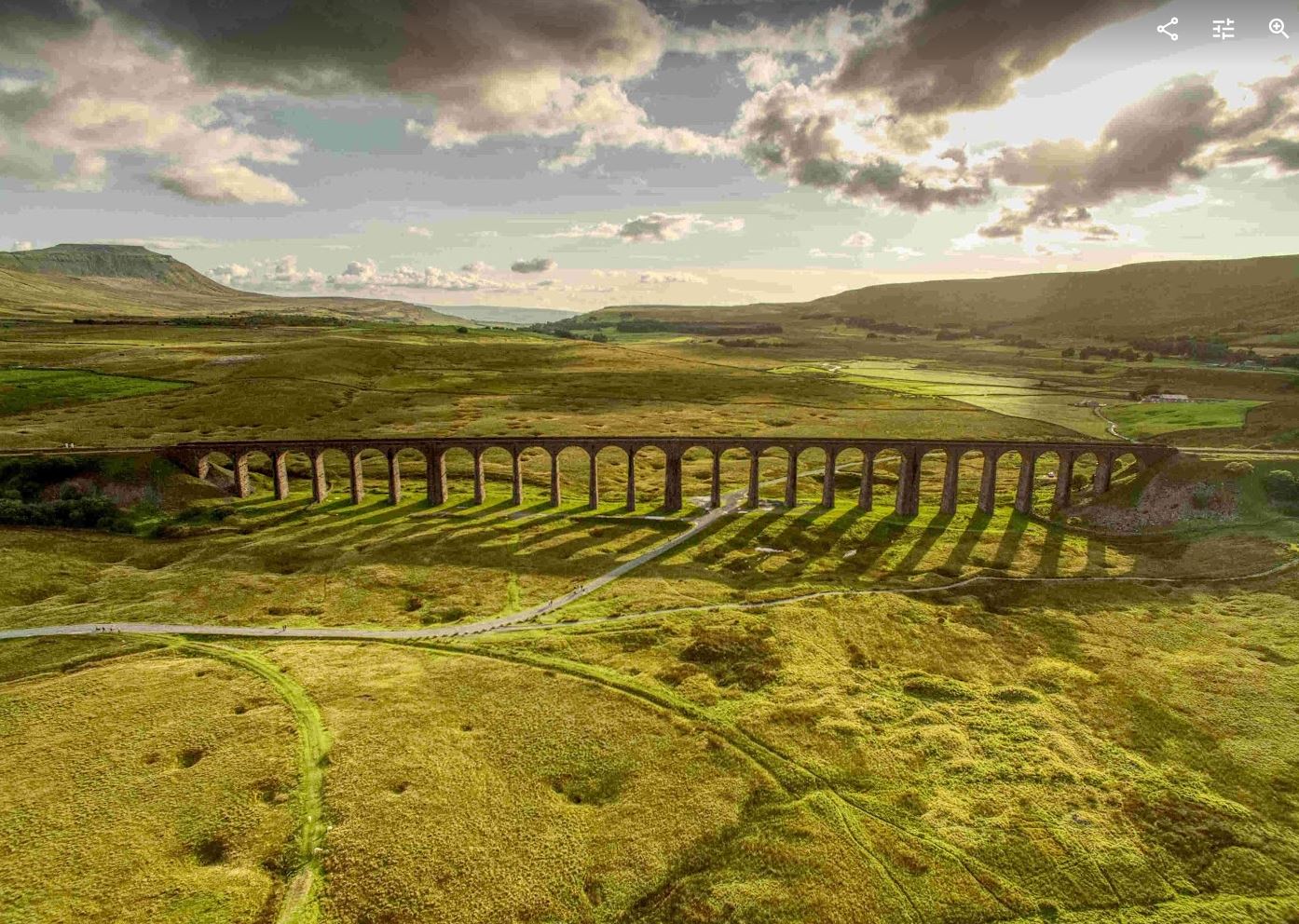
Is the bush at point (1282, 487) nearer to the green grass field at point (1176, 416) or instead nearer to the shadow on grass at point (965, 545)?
the shadow on grass at point (965, 545)

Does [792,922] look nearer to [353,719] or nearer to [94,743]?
[353,719]

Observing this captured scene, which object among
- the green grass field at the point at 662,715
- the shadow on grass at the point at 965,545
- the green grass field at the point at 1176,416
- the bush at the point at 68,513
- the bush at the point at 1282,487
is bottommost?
the green grass field at the point at 662,715

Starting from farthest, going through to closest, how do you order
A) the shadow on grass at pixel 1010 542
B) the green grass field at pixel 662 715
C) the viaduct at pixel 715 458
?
the viaduct at pixel 715 458 → the shadow on grass at pixel 1010 542 → the green grass field at pixel 662 715

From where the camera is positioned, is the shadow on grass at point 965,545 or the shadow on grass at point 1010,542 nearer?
the shadow on grass at point 965,545

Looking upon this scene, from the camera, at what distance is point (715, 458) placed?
3469 inches

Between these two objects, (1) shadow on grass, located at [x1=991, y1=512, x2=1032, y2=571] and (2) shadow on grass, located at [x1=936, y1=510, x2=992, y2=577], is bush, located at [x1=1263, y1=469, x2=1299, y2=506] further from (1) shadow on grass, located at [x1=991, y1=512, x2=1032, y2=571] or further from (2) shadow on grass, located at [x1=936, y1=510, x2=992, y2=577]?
(2) shadow on grass, located at [x1=936, y1=510, x2=992, y2=577]

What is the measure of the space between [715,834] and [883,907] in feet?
26.3

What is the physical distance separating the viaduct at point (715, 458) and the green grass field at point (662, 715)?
126 inches

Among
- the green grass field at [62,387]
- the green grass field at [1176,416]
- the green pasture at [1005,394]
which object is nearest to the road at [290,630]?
the green pasture at [1005,394]

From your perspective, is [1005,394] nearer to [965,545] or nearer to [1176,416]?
[1176,416]

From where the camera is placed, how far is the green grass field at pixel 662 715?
29.8 metres

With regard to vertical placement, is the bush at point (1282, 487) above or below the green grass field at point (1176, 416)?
below

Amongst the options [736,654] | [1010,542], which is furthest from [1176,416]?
[736,654]

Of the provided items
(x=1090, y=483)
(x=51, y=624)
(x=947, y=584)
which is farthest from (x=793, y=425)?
(x=51, y=624)
